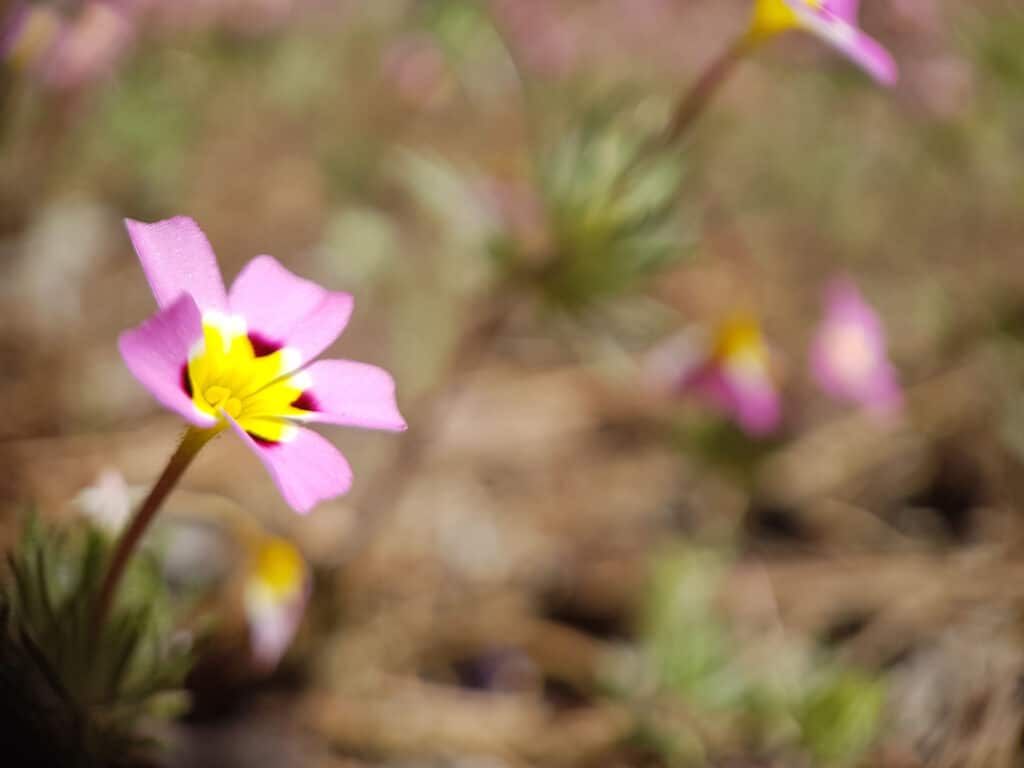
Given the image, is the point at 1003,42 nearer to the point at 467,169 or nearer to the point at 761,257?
the point at 761,257

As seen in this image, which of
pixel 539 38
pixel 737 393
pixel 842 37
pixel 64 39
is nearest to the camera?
pixel 842 37

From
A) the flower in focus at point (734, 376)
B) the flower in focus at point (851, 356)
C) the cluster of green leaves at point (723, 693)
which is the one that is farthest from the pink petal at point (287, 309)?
the flower in focus at point (851, 356)

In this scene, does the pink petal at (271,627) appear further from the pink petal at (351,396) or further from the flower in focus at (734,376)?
the flower in focus at (734,376)

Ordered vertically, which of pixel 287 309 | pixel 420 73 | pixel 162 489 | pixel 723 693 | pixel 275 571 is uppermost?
pixel 420 73

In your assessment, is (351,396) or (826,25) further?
(826,25)

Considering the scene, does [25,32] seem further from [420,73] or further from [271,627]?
[420,73]

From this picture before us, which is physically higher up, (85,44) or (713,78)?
(713,78)

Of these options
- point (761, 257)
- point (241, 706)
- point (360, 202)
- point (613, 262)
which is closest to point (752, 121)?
point (761, 257)

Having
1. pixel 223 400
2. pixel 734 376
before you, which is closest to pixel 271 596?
pixel 223 400
